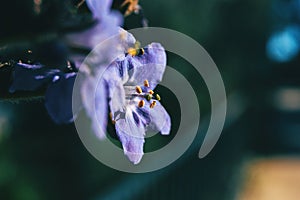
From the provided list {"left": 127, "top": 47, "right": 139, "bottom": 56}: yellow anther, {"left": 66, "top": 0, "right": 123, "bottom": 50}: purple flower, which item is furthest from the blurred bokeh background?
{"left": 127, "top": 47, "right": 139, "bottom": 56}: yellow anther

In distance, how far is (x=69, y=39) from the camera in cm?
65

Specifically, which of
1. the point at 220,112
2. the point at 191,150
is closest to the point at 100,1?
the point at 191,150

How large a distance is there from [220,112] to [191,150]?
5.14 ft

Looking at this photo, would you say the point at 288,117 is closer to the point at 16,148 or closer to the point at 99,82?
the point at 16,148

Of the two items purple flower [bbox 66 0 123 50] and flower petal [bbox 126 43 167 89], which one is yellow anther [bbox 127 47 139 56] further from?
purple flower [bbox 66 0 123 50]

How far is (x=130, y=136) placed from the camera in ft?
2.78

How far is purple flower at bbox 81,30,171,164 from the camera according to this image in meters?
0.70

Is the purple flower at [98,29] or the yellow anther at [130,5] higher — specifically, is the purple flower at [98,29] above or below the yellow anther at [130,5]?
above

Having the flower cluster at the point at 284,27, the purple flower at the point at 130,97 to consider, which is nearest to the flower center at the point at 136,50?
the purple flower at the point at 130,97

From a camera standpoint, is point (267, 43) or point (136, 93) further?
point (267, 43)

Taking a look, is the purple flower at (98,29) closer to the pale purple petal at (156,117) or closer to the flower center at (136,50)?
the flower center at (136,50)

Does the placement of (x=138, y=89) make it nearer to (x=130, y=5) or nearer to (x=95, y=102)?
(x=130, y=5)

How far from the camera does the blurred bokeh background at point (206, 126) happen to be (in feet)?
12.7

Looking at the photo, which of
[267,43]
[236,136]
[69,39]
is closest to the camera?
[69,39]
